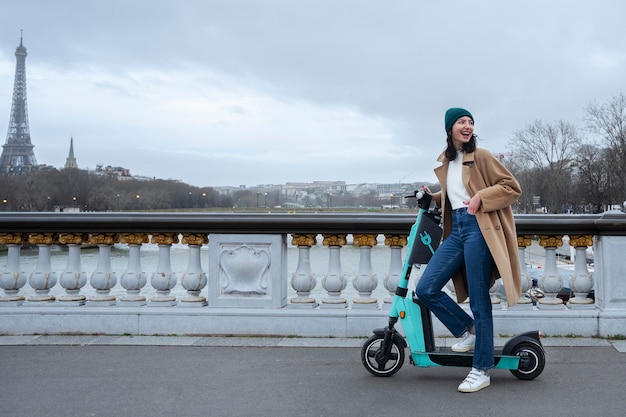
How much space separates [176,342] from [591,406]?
324 centimetres

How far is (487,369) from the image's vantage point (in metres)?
4.18

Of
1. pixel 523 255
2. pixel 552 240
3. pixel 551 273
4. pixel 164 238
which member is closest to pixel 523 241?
pixel 523 255

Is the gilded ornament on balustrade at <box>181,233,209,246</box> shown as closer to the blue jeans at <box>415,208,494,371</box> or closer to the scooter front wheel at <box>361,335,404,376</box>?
the scooter front wheel at <box>361,335,404,376</box>

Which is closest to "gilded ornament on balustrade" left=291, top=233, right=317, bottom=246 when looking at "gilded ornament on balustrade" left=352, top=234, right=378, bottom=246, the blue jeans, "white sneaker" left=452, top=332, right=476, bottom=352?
"gilded ornament on balustrade" left=352, top=234, right=378, bottom=246

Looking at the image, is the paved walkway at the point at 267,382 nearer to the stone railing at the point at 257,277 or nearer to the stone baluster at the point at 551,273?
the stone railing at the point at 257,277

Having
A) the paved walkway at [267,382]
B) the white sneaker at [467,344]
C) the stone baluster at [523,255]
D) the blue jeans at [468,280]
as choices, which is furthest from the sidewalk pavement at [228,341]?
the blue jeans at [468,280]

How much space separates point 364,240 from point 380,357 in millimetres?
1472

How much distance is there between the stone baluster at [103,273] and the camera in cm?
589

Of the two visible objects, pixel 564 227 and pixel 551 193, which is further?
pixel 551 193

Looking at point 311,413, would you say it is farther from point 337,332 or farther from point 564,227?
point 564,227

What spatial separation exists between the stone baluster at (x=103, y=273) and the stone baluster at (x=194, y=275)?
0.67 meters

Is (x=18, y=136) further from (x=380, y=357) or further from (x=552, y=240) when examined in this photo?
(x=380, y=357)

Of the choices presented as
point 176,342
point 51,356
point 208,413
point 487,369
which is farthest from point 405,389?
point 51,356

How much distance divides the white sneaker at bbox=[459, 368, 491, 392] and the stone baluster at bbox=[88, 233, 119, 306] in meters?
3.29
